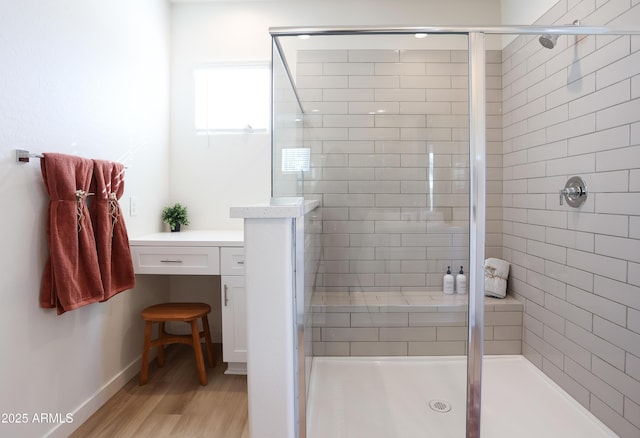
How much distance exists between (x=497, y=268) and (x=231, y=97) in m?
2.26

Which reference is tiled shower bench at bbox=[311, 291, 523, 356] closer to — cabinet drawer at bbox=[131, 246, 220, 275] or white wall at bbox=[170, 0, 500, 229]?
cabinet drawer at bbox=[131, 246, 220, 275]

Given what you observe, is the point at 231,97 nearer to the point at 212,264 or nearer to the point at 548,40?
the point at 212,264

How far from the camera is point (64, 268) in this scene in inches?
59.9

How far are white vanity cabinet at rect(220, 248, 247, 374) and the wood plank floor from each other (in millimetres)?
211

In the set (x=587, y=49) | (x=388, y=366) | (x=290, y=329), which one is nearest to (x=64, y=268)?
(x=290, y=329)

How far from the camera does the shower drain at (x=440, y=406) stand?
1.69 m

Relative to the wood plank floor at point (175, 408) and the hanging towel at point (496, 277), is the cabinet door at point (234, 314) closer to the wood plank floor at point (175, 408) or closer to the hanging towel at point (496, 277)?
the wood plank floor at point (175, 408)

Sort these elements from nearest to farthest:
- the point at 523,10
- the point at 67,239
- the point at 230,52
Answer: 1. the point at 67,239
2. the point at 523,10
3. the point at 230,52

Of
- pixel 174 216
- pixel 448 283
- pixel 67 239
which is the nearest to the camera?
pixel 67 239

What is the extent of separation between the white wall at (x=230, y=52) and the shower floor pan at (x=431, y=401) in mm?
1443

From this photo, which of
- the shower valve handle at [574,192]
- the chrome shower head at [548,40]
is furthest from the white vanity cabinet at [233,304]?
the chrome shower head at [548,40]

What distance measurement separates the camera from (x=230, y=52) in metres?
2.71

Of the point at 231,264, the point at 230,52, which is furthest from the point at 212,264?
the point at 230,52

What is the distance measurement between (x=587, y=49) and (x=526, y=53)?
1.00 feet
